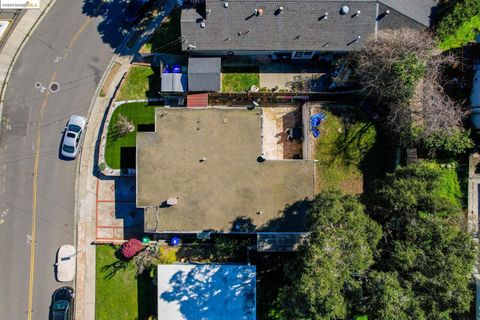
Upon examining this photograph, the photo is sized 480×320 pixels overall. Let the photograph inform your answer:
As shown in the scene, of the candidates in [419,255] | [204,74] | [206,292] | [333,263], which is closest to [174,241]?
[206,292]

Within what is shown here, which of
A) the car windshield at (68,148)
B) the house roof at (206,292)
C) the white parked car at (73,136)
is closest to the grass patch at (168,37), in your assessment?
the white parked car at (73,136)

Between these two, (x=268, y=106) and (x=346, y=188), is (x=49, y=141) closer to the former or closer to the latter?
(x=268, y=106)

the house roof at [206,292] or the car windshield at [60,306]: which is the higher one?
the house roof at [206,292]

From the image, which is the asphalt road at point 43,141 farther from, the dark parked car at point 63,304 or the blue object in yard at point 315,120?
the blue object in yard at point 315,120

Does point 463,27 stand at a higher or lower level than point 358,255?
higher

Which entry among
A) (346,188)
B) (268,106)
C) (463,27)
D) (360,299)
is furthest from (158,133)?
(463,27)

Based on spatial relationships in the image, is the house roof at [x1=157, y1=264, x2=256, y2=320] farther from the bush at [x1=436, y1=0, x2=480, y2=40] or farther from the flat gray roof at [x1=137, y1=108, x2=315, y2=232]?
the bush at [x1=436, y1=0, x2=480, y2=40]
